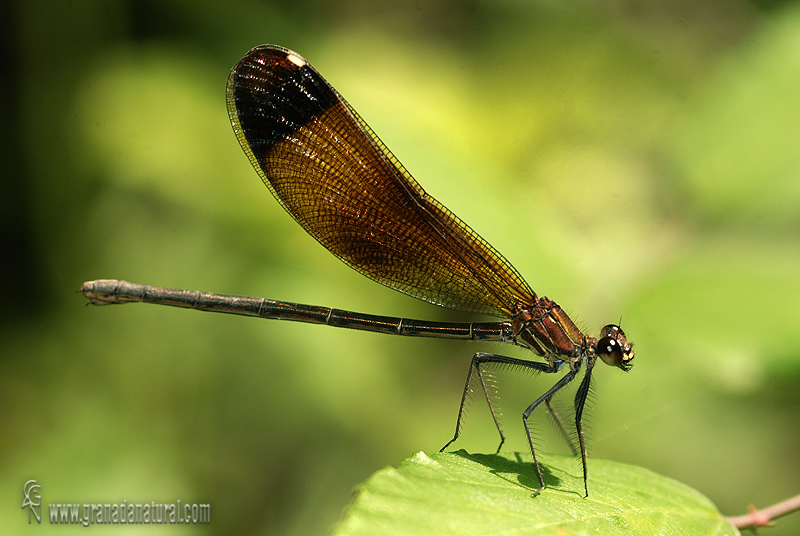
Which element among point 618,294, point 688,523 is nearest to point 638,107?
point 618,294

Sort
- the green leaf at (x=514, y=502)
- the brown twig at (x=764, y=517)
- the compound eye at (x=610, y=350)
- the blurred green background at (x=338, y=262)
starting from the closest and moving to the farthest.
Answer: the green leaf at (x=514, y=502) < the brown twig at (x=764, y=517) < the compound eye at (x=610, y=350) < the blurred green background at (x=338, y=262)

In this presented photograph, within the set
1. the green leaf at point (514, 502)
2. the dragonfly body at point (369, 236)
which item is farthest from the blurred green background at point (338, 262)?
the green leaf at point (514, 502)

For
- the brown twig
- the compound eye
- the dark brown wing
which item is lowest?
the brown twig

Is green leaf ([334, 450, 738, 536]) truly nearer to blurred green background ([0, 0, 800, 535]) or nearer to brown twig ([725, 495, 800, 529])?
brown twig ([725, 495, 800, 529])

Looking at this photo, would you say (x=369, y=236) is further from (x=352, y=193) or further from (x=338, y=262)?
(x=338, y=262)

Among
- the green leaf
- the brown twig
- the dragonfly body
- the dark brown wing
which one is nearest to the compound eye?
the dragonfly body

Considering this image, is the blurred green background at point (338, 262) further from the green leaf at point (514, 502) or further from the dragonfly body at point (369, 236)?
the green leaf at point (514, 502)

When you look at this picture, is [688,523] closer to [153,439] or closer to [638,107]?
[153,439]
